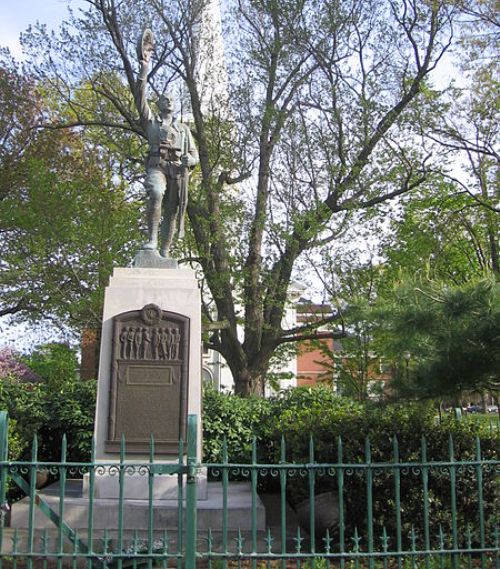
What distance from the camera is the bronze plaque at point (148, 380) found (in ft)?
25.1

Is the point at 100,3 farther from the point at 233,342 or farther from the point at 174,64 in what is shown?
the point at 233,342

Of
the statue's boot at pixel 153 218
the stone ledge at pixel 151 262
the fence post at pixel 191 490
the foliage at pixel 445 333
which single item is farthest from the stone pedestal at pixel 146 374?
the fence post at pixel 191 490

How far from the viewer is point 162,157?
873cm

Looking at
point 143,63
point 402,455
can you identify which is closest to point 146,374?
point 402,455

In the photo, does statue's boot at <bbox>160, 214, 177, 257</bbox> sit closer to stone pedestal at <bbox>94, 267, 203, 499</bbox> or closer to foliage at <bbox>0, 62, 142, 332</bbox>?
stone pedestal at <bbox>94, 267, 203, 499</bbox>

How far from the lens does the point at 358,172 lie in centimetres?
1669

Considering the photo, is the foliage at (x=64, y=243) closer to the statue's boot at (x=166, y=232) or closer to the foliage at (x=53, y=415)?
the foliage at (x=53, y=415)

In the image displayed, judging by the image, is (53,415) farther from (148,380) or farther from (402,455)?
(402,455)

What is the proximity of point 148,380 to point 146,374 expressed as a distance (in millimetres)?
75

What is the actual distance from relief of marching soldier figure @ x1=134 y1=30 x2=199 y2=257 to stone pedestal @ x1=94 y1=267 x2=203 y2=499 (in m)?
0.97

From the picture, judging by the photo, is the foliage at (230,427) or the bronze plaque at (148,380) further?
the foliage at (230,427)

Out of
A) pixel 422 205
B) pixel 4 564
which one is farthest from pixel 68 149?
pixel 4 564

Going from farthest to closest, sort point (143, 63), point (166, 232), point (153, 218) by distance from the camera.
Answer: point (166, 232) < point (143, 63) < point (153, 218)

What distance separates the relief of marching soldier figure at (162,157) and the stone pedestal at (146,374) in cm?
97
